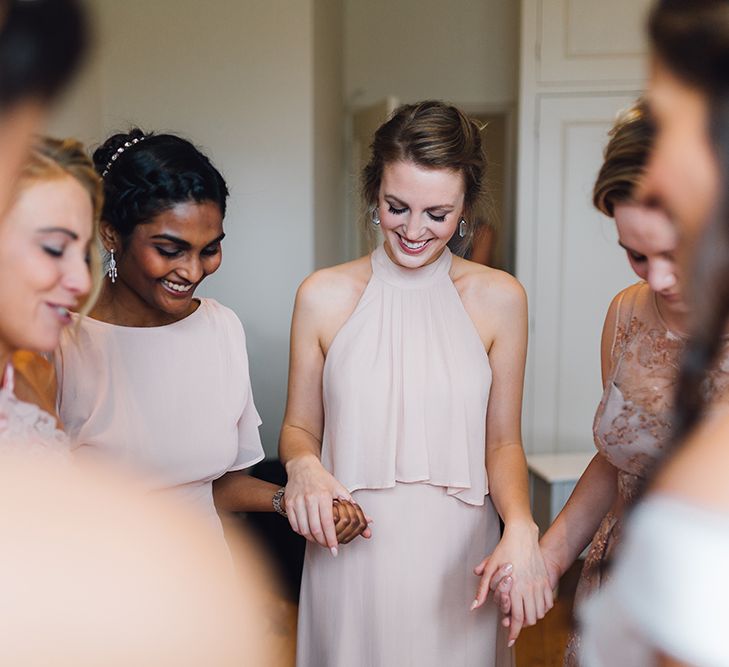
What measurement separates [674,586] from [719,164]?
247 millimetres

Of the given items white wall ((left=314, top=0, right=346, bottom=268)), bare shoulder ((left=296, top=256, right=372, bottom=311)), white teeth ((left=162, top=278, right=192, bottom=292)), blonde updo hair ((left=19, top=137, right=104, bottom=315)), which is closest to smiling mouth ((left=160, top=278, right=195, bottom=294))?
white teeth ((left=162, top=278, right=192, bottom=292))

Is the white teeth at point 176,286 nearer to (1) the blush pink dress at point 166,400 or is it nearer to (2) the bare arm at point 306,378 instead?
(1) the blush pink dress at point 166,400

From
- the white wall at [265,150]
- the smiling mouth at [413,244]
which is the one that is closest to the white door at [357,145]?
the white wall at [265,150]

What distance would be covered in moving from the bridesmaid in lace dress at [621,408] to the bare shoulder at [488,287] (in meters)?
0.17

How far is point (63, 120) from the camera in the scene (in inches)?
20.4

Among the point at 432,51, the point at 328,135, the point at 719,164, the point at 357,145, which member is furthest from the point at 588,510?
the point at 432,51

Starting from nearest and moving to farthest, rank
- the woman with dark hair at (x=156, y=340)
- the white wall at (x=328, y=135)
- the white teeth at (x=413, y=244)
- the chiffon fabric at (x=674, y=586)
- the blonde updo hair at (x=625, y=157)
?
the chiffon fabric at (x=674, y=586)
the blonde updo hair at (x=625, y=157)
the woman with dark hair at (x=156, y=340)
the white teeth at (x=413, y=244)
the white wall at (x=328, y=135)

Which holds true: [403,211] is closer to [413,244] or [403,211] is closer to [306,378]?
[413,244]

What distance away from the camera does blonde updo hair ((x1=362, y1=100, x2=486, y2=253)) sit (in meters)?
1.03

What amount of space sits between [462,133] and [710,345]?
0.63m

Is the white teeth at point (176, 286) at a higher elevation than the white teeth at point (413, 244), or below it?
below
